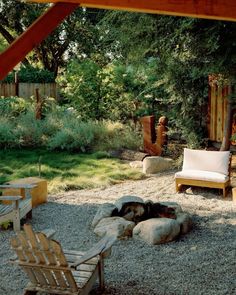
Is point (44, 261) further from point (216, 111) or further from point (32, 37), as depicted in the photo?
point (216, 111)

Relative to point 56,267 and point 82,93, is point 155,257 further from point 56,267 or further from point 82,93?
point 82,93

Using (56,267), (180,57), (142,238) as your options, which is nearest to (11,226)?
(142,238)

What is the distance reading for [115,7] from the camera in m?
3.07

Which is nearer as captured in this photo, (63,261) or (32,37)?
(32,37)

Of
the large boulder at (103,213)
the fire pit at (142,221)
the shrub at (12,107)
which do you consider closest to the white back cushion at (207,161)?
the fire pit at (142,221)

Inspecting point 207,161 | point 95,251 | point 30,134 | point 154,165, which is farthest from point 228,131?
point 95,251

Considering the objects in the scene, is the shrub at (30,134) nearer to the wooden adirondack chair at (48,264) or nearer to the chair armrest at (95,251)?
the chair armrest at (95,251)

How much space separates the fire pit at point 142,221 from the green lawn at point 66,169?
2445mm

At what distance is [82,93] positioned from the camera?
44.0 feet

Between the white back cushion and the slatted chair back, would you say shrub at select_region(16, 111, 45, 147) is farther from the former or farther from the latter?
the slatted chair back

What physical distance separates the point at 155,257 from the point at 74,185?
385 cm

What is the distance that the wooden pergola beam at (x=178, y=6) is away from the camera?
3.04 meters

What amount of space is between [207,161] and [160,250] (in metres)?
3.05

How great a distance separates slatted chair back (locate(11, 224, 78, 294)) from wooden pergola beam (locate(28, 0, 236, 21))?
5.99 feet
